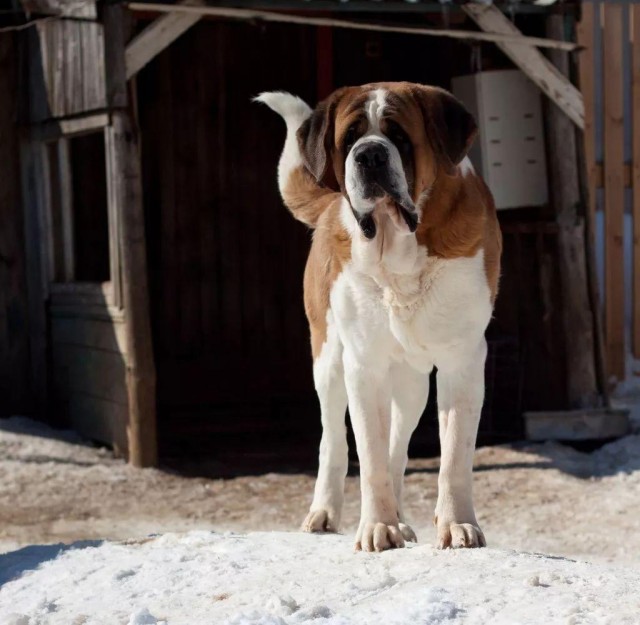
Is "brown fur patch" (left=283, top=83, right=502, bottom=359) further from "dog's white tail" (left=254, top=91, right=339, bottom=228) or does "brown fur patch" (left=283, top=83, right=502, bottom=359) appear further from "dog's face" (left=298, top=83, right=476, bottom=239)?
"dog's white tail" (left=254, top=91, right=339, bottom=228)

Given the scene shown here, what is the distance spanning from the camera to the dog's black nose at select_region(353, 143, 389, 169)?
3.63 metres

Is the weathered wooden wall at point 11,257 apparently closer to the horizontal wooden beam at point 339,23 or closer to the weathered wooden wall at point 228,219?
the weathered wooden wall at point 228,219

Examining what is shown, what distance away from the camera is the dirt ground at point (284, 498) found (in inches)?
254

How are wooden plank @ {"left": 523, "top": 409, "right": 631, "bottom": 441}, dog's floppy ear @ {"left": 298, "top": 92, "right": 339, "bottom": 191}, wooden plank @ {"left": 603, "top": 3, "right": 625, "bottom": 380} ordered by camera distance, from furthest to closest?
1. wooden plank @ {"left": 603, "top": 3, "right": 625, "bottom": 380}
2. wooden plank @ {"left": 523, "top": 409, "right": 631, "bottom": 441}
3. dog's floppy ear @ {"left": 298, "top": 92, "right": 339, "bottom": 191}

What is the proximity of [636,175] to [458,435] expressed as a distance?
21.8ft

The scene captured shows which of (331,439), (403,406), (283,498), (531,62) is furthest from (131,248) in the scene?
(403,406)

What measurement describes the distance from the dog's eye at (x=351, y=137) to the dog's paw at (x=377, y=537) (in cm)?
123

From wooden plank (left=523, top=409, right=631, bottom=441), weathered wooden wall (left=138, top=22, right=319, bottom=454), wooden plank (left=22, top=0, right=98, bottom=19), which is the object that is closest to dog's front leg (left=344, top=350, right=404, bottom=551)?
wooden plank (left=523, top=409, right=631, bottom=441)

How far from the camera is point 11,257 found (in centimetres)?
966

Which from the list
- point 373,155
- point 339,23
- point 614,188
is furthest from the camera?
point 614,188

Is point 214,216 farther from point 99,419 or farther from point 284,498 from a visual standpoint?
point 284,498

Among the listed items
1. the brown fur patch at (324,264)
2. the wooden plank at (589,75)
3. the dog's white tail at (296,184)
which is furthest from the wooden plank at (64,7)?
the wooden plank at (589,75)

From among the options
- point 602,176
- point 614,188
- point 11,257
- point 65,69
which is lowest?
point 11,257

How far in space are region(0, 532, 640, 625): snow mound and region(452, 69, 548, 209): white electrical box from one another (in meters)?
4.81
